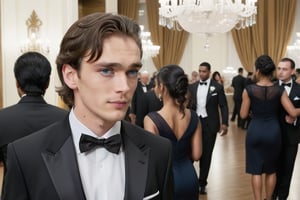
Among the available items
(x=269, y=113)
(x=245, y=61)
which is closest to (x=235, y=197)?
(x=269, y=113)

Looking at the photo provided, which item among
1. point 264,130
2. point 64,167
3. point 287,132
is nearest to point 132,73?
point 64,167

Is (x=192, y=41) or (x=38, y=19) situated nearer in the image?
(x=38, y=19)

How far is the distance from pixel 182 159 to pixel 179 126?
0.23 meters

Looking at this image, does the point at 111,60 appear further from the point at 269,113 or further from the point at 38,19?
the point at 38,19

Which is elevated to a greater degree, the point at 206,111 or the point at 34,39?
the point at 34,39

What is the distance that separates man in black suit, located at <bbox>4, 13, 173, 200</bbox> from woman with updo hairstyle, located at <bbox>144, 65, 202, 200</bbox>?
5.18 feet

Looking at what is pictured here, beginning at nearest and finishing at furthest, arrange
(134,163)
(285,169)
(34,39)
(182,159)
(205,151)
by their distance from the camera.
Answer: (134,163) < (182,159) < (285,169) < (205,151) < (34,39)

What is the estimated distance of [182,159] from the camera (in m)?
3.11

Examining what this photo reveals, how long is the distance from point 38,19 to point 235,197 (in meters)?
4.83

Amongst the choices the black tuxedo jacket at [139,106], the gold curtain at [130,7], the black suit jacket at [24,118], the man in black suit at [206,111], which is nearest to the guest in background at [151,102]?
the black tuxedo jacket at [139,106]

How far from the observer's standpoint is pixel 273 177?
183 inches

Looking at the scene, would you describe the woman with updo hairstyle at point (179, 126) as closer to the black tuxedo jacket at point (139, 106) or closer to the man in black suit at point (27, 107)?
the man in black suit at point (27, 107)

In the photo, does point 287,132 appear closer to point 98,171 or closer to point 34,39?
point 98,171

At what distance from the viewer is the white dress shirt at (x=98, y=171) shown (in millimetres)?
1347
